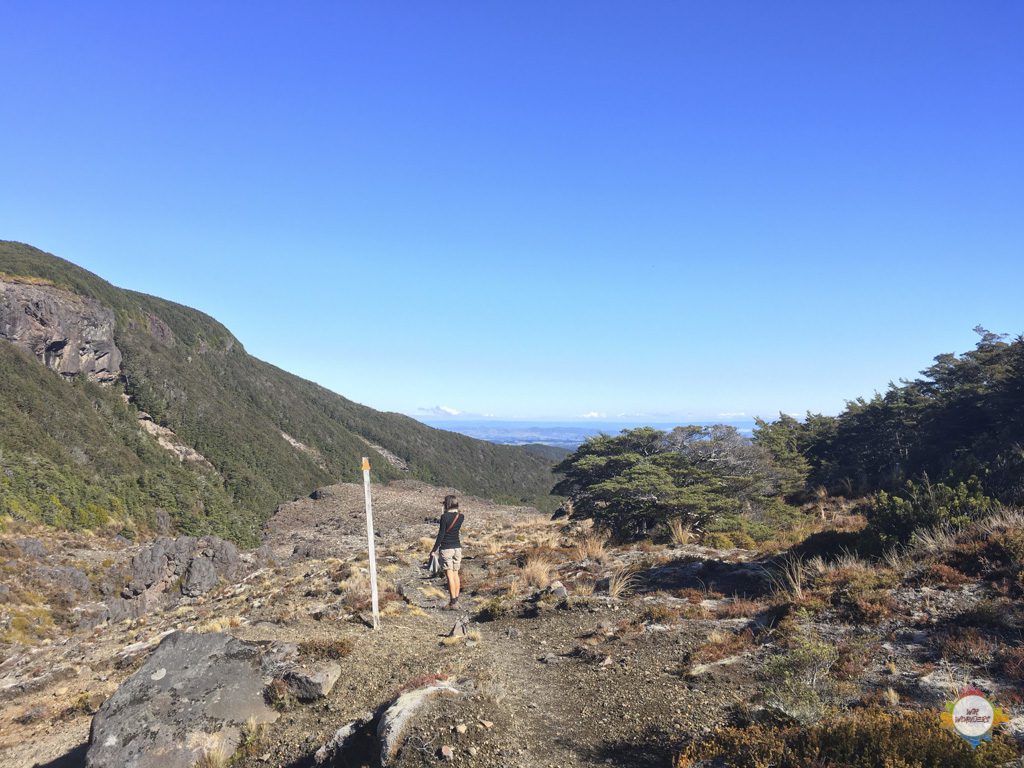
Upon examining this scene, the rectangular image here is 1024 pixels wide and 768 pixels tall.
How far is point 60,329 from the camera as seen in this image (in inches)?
2434

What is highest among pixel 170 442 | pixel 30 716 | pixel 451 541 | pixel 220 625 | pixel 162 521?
pixel 451 541

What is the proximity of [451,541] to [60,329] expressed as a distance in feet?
237

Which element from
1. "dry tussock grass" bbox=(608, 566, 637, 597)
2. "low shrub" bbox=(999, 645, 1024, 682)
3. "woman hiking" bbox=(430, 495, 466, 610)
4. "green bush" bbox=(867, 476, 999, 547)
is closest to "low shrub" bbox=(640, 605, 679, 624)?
"dry tussock grass" bbox=(608, 566, 637, 597)

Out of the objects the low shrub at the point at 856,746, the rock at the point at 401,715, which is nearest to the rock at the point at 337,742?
the rock at the point at 401,715

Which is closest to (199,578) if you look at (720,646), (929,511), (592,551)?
(592,551)

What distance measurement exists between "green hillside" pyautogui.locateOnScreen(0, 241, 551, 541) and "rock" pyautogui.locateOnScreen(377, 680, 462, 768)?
39.8 meters

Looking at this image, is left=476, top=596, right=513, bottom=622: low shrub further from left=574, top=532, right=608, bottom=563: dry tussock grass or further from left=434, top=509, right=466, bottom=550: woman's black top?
left=574, top=532, right=608, bottom=563: dry tussock grass

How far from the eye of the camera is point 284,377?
13900cm

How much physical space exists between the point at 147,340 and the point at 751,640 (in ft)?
333

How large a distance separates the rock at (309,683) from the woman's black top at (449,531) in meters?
3.75

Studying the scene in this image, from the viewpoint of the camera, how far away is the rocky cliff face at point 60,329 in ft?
190

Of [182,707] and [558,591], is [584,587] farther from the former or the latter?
[182,707]

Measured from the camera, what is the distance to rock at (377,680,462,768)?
14.6ft

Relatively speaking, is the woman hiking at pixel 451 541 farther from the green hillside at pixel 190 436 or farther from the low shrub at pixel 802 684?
the green hillside at pixel 190 436
